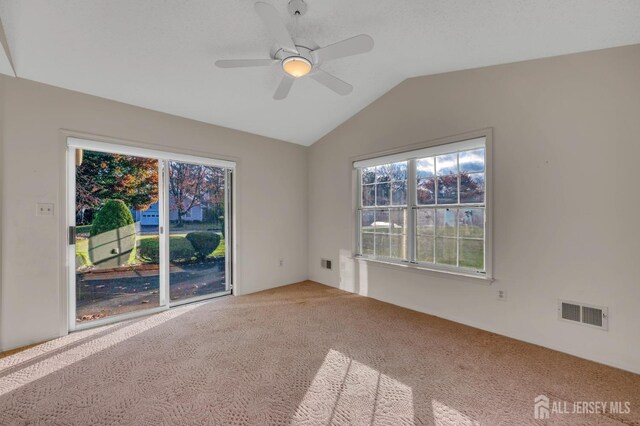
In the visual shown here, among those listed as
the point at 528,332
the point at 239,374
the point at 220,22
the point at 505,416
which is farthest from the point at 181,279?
the point at 528,332

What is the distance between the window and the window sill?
0.06 meters

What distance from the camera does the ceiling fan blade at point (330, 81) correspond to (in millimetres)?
2275

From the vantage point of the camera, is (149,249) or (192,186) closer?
(149,249)

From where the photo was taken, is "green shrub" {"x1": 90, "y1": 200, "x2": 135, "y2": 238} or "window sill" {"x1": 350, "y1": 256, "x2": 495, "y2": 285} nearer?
"window sill" {"x1": 350, "y1": 256, "x2": 495, "y2": 285}

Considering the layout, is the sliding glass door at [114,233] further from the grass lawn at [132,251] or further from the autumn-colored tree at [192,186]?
the autumn-colored tree at [192,186]

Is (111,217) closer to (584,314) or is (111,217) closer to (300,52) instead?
(300,52)

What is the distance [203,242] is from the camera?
3.91 meters

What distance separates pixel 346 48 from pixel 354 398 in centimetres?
239

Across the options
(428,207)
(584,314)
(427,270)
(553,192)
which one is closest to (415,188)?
(428,207)

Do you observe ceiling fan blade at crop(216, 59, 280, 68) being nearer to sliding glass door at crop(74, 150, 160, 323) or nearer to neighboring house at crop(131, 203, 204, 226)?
sliding glass door at crop(74, 150, 160, 323)

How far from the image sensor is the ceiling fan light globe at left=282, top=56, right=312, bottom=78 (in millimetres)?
2027

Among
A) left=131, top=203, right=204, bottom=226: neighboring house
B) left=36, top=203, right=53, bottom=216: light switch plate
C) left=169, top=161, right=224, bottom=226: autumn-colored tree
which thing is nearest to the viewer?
left=36, top=203, right=53, bottom=216: light switch plate

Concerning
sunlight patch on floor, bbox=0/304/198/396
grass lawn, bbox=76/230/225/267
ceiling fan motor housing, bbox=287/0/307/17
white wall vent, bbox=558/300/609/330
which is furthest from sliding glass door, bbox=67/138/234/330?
white wall vent, bbox=558/300/609/330

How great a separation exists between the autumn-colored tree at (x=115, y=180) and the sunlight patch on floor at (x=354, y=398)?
2829mm
